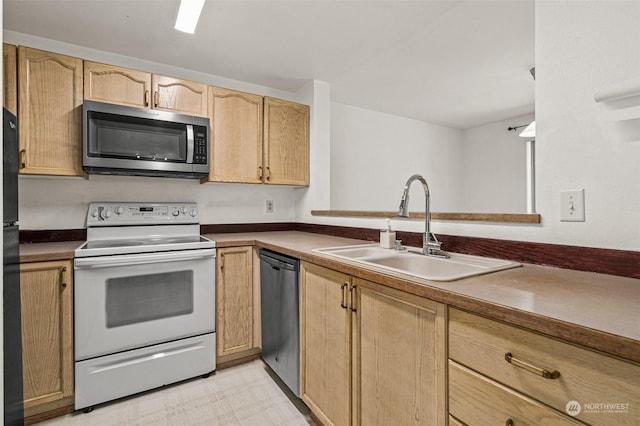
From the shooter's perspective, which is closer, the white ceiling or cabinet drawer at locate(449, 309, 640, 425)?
cabinet drawer at locate(449, 309, 640, 425)

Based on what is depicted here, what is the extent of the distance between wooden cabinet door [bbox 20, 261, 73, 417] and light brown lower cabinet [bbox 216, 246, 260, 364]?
80 cm

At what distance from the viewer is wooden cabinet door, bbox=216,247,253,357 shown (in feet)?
6.82

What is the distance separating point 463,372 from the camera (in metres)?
0.85

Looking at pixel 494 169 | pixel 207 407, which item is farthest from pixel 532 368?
pixel 494 169

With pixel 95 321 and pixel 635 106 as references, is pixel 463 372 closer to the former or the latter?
pixel 635 106

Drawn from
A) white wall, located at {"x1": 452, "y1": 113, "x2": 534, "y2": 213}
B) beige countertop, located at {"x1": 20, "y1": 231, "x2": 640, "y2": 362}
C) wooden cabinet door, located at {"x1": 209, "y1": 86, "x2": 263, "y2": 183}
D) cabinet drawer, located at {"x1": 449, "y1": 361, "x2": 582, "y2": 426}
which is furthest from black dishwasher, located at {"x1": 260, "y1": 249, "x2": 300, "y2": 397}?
white wall, located at {"x1": 452, "y1": 113, "x2": 534, "y2": 213}

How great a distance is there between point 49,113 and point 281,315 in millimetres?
1858

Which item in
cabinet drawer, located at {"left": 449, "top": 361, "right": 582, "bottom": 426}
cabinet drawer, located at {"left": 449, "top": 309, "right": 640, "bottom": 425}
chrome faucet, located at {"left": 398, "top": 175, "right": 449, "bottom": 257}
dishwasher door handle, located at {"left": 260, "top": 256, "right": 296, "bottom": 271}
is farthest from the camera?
dishwasher door handle, located at {"left": 260, "top": 256, "right": 296, "bottom": 271}

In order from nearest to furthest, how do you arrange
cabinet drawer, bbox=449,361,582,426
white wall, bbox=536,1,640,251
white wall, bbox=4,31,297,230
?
cabinet drawer, bbox=449,361,582,426
white wall, bbox=536,1,640,251
white wall, bbox=4,31,297,230

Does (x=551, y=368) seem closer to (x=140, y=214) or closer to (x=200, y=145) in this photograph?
(x=200, y=145)

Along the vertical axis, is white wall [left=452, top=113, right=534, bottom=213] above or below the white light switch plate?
above

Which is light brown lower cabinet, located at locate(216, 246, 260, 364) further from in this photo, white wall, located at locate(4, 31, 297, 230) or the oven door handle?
white wall, located at locate(4, 31, 297, 230)

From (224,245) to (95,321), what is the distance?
0.81 metres

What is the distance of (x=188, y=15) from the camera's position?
69.5 inches
